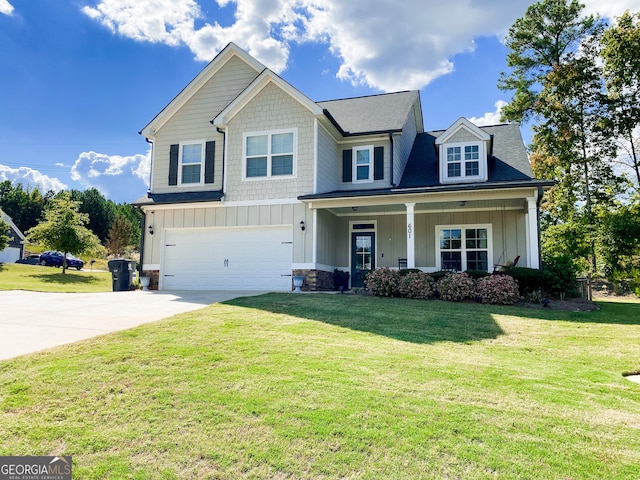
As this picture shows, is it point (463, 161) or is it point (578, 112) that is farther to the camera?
point (578, 112)

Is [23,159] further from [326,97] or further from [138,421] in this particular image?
[138,421]

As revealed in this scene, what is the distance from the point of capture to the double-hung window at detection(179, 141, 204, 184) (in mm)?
16122

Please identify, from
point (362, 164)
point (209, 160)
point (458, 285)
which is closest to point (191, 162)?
point (209, 160)

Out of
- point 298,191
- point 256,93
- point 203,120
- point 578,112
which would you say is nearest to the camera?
point 298,191

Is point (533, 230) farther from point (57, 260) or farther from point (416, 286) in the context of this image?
point (57, 260)

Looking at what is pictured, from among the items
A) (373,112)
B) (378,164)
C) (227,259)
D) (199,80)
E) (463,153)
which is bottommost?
(227,259)

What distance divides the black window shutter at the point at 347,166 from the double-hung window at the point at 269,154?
2365 millimetres

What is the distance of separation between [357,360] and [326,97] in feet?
52.7

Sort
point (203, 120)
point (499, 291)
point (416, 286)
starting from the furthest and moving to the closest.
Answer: point (203, 120)
point (416, 286)
point (499, 291)

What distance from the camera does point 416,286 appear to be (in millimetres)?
11602

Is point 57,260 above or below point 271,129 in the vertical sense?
below

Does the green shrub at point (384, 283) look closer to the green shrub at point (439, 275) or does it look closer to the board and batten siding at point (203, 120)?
the green shrub at point (439, 275)

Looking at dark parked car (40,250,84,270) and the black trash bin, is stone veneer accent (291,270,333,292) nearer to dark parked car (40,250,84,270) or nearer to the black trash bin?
the black trash bin

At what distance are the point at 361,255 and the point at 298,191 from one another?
12.1ft
